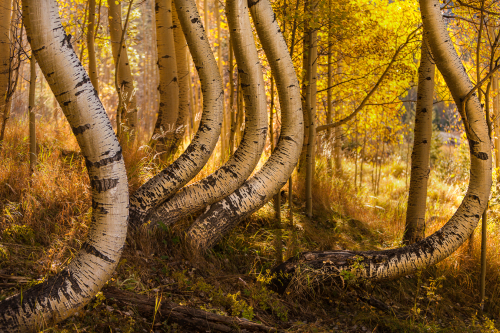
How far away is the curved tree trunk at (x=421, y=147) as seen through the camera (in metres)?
4.20

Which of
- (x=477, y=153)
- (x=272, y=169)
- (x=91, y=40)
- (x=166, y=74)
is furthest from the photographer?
(x=166, y=74)

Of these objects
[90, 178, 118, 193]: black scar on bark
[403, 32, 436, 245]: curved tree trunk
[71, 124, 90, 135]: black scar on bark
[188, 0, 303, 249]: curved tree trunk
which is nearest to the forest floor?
[188, 0, 303, 249]: curved tree trunk

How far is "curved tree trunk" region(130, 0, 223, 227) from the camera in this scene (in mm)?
Answer: 3244

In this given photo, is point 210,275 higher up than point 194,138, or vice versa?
point 194,138

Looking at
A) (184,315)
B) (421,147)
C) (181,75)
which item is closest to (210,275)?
(184,315)

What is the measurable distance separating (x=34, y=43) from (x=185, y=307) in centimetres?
192

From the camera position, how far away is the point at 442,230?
133 inches

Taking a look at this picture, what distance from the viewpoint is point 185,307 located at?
2.38m

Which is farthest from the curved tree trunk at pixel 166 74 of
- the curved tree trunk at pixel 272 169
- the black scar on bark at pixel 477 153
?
the black scar on bark at pixel 477 153

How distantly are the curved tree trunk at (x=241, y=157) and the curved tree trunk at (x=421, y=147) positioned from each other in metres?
2.14

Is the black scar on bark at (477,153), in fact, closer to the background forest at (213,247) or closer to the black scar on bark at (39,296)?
the background forest at (213,247)

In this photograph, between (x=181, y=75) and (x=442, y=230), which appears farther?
(x=181, y=75)

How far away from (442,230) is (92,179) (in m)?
3.24

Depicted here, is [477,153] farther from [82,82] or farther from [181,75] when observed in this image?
[181,75]
